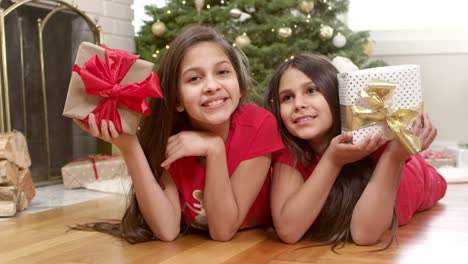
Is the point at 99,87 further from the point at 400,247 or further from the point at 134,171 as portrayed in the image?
the point at 400,247

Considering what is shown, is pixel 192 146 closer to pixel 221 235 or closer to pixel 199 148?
pixel 199 148

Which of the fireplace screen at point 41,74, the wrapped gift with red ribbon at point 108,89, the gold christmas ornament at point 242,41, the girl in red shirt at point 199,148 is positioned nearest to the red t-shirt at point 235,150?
the girl in red shirt at point 199,148

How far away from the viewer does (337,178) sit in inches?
59.3

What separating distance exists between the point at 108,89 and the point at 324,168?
525mm

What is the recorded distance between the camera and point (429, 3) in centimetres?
387

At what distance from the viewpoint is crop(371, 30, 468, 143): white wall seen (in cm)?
376

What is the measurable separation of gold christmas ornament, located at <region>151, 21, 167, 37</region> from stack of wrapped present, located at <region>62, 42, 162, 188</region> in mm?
2062

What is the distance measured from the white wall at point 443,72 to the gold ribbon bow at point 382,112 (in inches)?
104

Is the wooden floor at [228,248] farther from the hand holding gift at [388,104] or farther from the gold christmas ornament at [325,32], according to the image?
the gold christmas ornament at [325,32]

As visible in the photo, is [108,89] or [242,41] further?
[242,41]

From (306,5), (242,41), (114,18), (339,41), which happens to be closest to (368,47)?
(339,41)

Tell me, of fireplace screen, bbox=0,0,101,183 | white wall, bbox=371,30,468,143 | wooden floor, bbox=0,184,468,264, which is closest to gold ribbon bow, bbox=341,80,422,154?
wooden floor, bbox=0,184,468,264

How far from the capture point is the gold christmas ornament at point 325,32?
3.29m

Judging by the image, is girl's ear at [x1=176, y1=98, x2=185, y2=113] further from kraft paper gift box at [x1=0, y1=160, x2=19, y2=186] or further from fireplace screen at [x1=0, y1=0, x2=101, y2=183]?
fireplace screen at [x1=0, y1=0, x2=101, y2=183]
